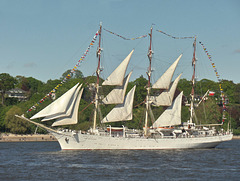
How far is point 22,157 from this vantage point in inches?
2630

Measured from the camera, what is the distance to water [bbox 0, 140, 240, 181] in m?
49.1

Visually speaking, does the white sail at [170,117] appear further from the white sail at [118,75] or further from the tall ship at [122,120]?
the white sail at [118,75]

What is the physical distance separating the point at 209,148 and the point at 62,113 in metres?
32.1

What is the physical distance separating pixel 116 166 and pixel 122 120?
2396cm

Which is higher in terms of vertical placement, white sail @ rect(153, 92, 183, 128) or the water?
white sail @ rect(153, 92, 183, 128)

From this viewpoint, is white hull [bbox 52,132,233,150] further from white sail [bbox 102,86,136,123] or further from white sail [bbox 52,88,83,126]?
white sail [bbox 102,86,136,123]

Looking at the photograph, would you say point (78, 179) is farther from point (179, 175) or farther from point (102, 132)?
point (102, 132)

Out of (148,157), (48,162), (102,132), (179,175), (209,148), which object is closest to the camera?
(179,175)

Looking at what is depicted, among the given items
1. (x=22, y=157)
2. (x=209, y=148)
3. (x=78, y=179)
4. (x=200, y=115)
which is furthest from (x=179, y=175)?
(x=200, y=115)

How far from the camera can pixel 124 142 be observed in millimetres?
77688

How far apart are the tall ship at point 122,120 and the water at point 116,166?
12.4 feet

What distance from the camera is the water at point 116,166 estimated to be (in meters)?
49.1

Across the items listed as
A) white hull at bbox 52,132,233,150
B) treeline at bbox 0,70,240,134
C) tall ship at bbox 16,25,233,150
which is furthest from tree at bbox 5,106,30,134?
white hull at bbox 52,132,233,150

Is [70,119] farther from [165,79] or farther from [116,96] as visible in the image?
[165,79]
